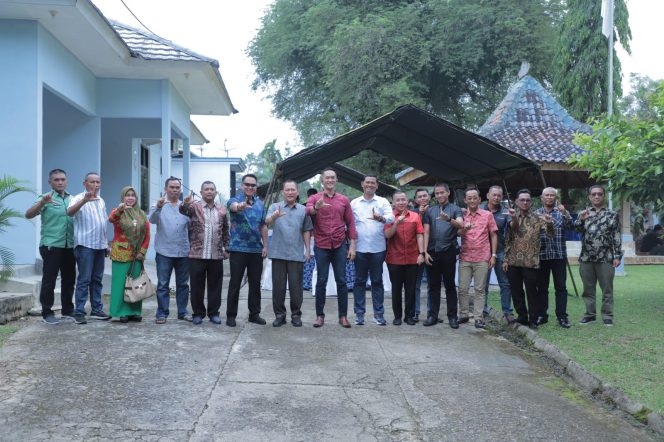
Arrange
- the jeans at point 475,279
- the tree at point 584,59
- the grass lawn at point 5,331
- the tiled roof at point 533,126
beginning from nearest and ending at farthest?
the grass lawn at point 5,331 < the jeans at point 475,279 < the tiled roof at point 533,126 < the tree at point 584,59

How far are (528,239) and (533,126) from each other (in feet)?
33.9

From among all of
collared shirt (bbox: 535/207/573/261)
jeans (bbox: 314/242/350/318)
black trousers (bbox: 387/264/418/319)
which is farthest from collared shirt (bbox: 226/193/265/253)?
collared shirt (bbox: 535/207/573/261)

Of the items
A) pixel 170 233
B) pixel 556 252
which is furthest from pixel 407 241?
pixel 170 233

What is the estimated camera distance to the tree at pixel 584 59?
2462 centimetres

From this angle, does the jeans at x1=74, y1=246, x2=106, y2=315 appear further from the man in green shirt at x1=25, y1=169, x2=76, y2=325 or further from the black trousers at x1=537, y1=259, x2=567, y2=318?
the black trousers at x1=537, y1=259, x2=567, y2=318

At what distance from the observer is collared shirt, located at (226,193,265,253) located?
754 centimetres

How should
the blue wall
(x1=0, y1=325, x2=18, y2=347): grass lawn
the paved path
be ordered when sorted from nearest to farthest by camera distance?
1. the paved path
2. (x1=0, y1=325, x2=18, y2=347): grass lawn
3. the blue wall

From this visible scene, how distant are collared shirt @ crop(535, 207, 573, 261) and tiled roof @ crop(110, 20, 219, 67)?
6.73 m

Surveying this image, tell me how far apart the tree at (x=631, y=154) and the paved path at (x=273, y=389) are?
306 centimetres

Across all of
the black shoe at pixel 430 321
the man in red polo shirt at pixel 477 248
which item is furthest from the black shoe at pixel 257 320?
the man in red polo shirt at pixel 477 248

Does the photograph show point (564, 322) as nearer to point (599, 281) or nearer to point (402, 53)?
point (599, 281)

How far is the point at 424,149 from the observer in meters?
11.2

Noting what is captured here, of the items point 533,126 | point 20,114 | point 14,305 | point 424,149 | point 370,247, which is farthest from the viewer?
point 533,126

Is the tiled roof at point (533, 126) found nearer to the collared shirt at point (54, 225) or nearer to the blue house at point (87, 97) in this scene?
→ the blue house at point (87, 97)
